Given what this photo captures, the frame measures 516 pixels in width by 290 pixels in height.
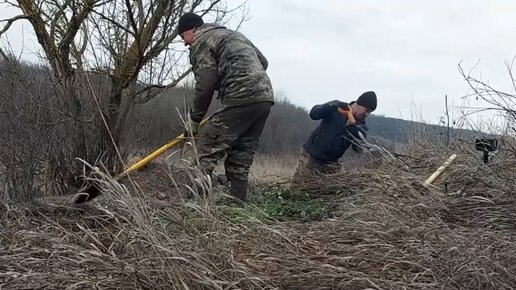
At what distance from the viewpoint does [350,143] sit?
7.56m

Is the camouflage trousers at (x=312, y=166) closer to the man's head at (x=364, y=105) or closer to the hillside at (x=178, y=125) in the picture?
the hillside at (x=178, y=125)

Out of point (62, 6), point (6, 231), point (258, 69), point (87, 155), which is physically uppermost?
point (62, 6)

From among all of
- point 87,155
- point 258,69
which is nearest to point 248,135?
point 258,69

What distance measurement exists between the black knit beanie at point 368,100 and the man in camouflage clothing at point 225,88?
2057 mm

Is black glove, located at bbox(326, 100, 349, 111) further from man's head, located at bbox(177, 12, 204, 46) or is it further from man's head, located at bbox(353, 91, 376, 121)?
man's head, located at bbox(177, 12, 204, 46)

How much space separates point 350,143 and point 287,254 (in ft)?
14.0

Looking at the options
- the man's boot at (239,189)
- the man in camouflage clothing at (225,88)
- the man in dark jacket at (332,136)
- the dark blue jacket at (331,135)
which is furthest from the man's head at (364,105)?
the man's boot at (239,189)

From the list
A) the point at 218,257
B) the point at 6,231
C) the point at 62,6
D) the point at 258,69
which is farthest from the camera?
the point at 62,6

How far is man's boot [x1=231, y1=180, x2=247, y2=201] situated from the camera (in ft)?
18.8

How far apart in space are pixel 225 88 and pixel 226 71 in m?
0.15

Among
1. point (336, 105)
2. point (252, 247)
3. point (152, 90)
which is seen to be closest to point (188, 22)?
point (336, 105)

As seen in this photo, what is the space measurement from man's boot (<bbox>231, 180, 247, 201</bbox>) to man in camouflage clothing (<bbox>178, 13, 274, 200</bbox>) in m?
0.29

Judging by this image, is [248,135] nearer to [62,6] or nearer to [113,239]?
[113,239]

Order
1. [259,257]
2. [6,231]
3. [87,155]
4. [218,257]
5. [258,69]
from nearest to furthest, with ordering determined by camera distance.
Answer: [218,257]
[259,257]
[6,231]
[258,69]
[87,155]
